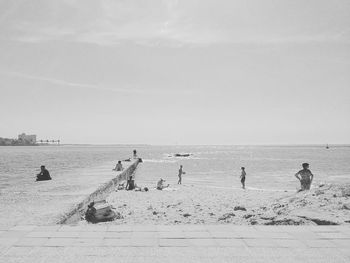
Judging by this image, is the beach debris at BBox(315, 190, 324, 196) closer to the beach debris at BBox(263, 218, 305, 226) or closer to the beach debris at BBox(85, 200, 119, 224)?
the beach debris at BBox(263, 218, 305, 226)

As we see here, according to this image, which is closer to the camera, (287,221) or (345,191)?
(287,221)

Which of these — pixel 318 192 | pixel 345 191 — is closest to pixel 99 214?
pixel 318 192

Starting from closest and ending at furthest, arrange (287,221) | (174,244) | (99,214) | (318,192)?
(174,244)
(287,221)
(99,214)
(318,192)

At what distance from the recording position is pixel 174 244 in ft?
19.9

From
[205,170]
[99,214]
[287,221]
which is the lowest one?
[205,170]

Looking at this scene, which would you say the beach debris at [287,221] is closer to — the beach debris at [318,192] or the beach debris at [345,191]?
the beach debris at [345,191]

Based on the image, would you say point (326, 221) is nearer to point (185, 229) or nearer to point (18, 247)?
point (185, 229)

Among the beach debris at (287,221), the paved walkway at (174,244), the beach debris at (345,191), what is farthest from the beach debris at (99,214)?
the beach debris at (345,191)

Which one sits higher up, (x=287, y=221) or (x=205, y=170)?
(x=287, y=221)

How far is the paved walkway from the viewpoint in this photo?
5.32 metres

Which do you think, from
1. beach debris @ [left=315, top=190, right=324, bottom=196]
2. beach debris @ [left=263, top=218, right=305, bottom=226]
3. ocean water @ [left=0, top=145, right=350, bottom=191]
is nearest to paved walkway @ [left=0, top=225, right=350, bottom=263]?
beach debris @ [left=263, top=218, right=305, bottom=226]

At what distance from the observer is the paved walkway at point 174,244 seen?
5.32 m

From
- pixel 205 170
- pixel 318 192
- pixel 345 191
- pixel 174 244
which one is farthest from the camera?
pixel 205 170

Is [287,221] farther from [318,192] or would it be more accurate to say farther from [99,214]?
[99,214]
